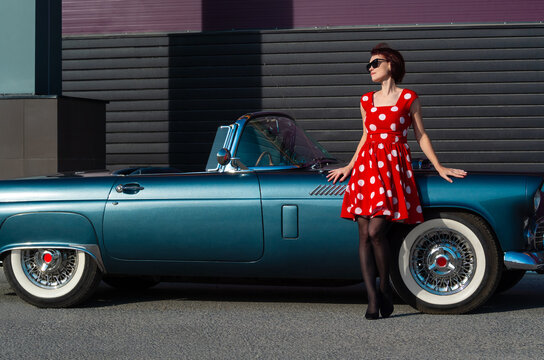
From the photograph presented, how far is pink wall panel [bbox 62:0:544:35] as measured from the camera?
40.5 feet

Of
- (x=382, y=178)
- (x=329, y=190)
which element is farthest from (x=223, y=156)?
(x=382, y=178)

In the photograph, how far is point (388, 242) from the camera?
5.09m

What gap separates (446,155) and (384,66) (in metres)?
7.72

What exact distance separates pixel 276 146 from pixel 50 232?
68.7 inches

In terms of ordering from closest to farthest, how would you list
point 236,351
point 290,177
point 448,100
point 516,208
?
1. point 236,351
2. point 516,208
3. point 290,177
4. point 448,100

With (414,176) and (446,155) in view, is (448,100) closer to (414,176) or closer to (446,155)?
(446,155)

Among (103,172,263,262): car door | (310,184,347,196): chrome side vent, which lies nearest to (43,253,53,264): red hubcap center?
(103,172,263,262): car door

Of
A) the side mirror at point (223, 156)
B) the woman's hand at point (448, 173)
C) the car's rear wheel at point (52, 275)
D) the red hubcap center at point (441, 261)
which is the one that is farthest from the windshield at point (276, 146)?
the car's rear wheel at point (52, 275)

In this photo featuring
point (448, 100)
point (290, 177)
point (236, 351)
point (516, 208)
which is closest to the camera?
point (236, 351)

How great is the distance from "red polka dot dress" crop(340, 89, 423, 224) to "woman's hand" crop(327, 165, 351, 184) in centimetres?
10

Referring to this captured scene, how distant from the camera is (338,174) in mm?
5191

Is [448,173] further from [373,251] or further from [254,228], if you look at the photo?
[254,228]

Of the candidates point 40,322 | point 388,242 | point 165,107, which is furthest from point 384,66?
point 165,107

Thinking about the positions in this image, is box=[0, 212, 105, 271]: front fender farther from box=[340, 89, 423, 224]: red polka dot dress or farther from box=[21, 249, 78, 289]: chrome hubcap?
box=[340, 89, 423, 224]: red polka dot dress
